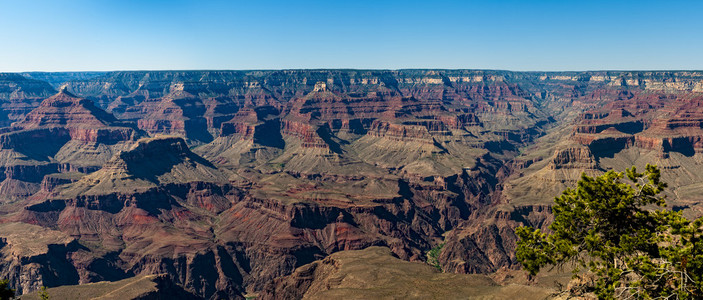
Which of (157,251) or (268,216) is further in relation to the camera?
(268,216)

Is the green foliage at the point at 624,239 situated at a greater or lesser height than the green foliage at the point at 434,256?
greater

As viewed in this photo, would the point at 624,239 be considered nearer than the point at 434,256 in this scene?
Yes

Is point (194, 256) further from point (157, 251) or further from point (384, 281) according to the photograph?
point (384, 281)

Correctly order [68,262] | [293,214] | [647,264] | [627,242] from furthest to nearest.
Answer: [293,214] < [68,262] < [627,242] < [647,264]

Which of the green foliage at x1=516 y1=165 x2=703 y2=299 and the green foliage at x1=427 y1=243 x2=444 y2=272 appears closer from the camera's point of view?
the green foliage at x1=516 y1=165 x2=703 y2=299

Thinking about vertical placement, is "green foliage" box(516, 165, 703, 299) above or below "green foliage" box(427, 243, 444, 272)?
above

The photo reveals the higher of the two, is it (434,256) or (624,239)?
(624,239)

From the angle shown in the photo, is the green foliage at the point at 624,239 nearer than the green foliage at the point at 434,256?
Yes

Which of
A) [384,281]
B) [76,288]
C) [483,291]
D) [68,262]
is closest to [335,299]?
[384,281]
